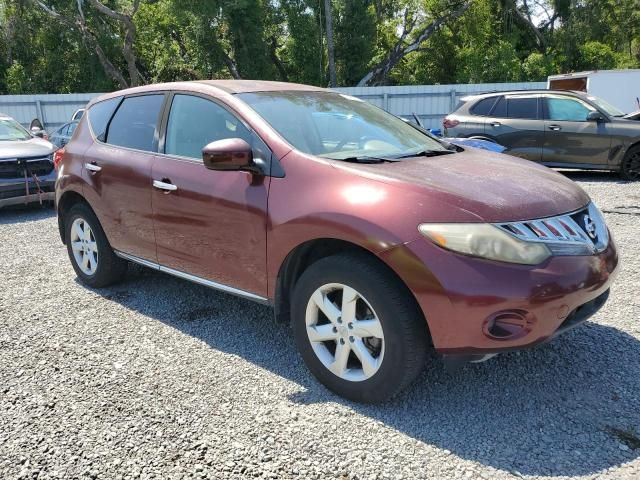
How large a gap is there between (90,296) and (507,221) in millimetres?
3541

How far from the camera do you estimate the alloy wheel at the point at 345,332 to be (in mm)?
2814

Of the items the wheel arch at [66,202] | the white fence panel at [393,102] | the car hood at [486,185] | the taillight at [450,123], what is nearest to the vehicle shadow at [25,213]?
the wheel arch at [66,202]

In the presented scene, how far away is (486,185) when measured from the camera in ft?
9.41

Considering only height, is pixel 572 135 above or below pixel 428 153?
below

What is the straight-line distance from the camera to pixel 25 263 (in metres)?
5.85

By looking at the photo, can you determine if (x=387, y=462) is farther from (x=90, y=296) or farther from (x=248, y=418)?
(x=90, y=296)

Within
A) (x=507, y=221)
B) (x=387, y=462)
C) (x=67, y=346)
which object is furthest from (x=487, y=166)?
(x=67, y=346)

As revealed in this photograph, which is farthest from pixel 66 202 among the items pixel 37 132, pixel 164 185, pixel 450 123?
pixel 450 123

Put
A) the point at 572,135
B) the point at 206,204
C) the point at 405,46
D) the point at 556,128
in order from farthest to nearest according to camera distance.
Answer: the point at 405,46 → the point at 556,128 → the point at 572,135 → the point at 206,204

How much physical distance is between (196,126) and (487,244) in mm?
2174

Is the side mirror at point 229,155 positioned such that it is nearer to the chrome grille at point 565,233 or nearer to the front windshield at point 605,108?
the chrome grille at point 565,233

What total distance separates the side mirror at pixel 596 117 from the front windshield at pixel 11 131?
9452mm

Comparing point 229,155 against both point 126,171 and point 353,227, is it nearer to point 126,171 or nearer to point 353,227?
point 353,227

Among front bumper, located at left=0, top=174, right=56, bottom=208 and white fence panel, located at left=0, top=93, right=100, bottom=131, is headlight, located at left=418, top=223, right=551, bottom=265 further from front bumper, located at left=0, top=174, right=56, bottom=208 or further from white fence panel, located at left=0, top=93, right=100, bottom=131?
white fence panel, located at left=0, top=93, right=100, bottom=131
